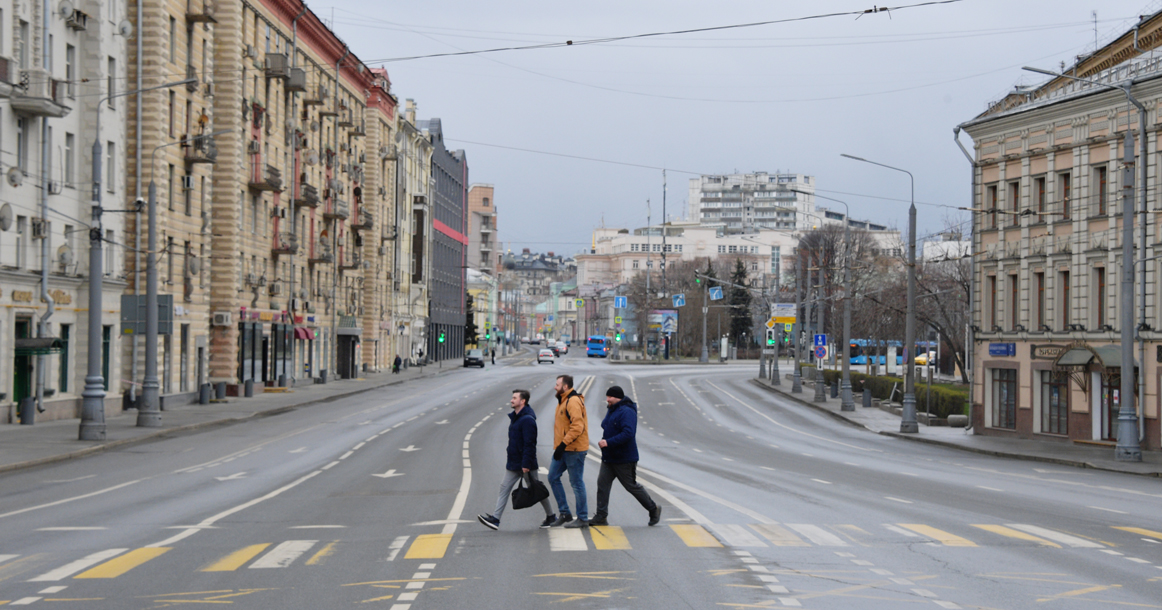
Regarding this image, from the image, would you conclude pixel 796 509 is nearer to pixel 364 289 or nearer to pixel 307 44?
pixel 307 44

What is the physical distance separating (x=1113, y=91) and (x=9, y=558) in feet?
105

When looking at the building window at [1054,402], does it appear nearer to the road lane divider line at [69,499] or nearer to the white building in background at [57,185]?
the road lane divider line at [69,499]

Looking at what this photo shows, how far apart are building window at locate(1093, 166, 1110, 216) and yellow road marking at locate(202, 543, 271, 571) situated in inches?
1180

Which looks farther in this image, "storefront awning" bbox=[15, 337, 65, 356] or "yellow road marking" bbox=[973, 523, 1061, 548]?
"storefront awning" bbox=[15, 337, 65, 356]

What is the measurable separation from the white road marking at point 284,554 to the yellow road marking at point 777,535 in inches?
199

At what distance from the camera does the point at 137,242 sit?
137 ft

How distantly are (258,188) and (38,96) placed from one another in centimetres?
2366

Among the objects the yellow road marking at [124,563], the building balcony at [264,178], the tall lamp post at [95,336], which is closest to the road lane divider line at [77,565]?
the yellow road marking at [124,563]

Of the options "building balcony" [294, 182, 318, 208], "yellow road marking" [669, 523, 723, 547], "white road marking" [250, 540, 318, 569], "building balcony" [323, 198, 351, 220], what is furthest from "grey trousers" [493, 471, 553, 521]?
"building balcony" [323, 198, 351, 220]

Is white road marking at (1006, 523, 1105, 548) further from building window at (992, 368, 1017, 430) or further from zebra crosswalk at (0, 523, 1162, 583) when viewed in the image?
building window at (992, 368, 1017, 430)

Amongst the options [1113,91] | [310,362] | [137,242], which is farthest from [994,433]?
[310,362]

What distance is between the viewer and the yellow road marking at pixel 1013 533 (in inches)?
545

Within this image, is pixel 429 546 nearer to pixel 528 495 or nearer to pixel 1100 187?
pixel 528 495

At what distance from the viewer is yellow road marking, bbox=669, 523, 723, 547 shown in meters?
13.3
